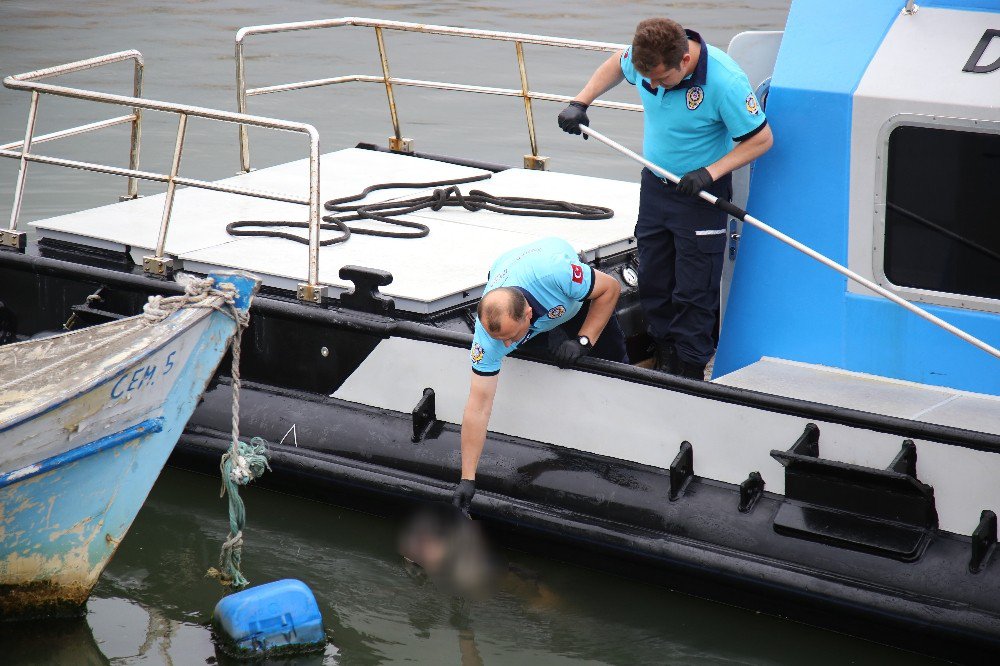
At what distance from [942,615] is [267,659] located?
248 centimetres

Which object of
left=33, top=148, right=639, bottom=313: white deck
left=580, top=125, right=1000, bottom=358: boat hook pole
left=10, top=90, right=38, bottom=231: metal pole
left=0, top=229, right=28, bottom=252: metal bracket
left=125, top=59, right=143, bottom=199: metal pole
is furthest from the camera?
left=125, top=59, right=143, bottom=199: metal pole

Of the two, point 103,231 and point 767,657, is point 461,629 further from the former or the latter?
point 103,231

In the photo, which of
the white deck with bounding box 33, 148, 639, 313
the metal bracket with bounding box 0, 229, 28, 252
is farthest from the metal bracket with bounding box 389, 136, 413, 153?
the metal bracket with bounding box 0, 229, 28, 252

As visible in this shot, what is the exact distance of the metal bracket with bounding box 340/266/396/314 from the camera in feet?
19.0

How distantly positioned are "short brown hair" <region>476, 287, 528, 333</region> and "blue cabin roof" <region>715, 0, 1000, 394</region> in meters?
1.14

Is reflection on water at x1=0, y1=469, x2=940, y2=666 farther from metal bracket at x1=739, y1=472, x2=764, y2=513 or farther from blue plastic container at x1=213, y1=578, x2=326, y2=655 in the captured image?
metal bracket at x1=739, y1=472, x2=764, y2=513

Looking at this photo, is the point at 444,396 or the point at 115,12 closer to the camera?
the point at 444,396

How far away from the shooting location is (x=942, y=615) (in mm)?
4695

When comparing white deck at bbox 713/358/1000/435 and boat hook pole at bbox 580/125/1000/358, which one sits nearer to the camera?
boat hook pole at bbox 580/125/1000/358

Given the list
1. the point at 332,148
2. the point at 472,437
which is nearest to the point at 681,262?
the point at 472,437

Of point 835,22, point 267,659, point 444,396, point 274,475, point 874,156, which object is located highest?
point 835,22

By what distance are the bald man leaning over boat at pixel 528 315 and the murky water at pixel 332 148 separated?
61 centimetres

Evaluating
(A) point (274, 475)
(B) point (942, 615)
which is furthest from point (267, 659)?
(B) point (942, 615)

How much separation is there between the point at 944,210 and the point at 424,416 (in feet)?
7.55
